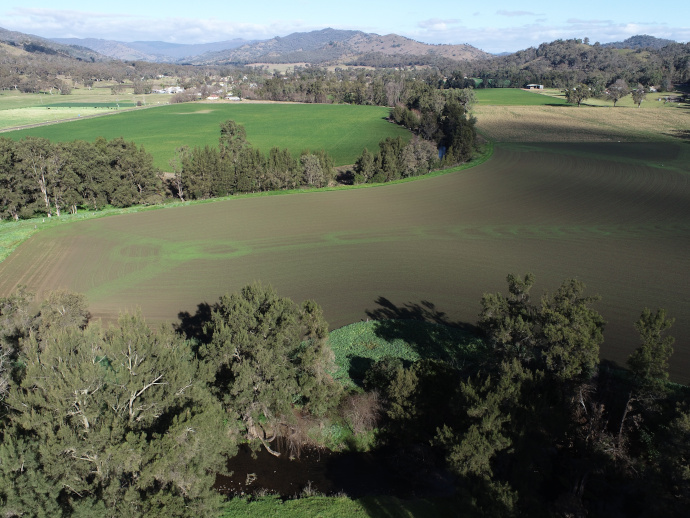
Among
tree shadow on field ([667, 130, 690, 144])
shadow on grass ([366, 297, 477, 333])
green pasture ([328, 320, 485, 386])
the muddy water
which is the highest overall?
tree shadow on field ([667, 130, 690, 144])

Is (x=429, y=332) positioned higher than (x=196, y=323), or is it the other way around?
(x=429, y=332)

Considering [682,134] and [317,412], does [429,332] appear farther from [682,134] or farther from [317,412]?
[682,134]

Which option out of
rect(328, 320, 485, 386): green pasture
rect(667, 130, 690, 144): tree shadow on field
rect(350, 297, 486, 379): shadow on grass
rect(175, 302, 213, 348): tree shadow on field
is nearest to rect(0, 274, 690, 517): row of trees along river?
rect(328, 320, 485, 386): green pasture

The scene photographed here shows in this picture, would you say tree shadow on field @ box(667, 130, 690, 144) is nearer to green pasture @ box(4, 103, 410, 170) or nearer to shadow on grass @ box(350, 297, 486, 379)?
green pasture @ box(4, 103, 410, 170)

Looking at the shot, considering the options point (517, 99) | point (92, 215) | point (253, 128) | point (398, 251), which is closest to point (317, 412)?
point (398, 251)

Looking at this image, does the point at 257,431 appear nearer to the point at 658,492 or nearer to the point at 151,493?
the point at 151,493

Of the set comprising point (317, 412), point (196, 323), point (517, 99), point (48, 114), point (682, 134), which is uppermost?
point (517, 99)

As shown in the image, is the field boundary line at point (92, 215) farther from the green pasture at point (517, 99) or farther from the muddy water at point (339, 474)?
the green pasture at point (517, 99)
